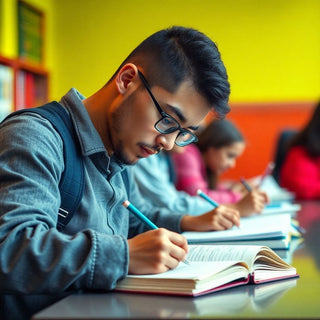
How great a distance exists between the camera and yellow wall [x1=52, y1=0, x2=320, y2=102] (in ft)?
14.6

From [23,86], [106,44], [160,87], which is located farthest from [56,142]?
[106,44]

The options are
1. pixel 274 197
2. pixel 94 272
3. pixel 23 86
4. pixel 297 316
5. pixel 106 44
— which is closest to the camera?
pixel 297 316

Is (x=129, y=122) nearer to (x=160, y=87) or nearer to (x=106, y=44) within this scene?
(x=160, y=87)

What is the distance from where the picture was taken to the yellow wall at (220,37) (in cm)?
446

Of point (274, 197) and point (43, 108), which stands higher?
point (43, 108)

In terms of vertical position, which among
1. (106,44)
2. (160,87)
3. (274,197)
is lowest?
(274,197)

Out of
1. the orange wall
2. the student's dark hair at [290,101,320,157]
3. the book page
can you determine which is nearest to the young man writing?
the book page

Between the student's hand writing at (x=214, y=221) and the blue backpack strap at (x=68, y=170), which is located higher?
the blue backpack strap at (x=68, y=170)

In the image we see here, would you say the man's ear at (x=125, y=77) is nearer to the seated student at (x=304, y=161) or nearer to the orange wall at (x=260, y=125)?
the seated student at (x=304, y=161)

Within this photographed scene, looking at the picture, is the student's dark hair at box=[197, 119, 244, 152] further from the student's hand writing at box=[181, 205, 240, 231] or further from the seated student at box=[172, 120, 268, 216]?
the student's hand writing at box=[181, 205, 240, 231]

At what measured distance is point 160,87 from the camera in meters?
1.02

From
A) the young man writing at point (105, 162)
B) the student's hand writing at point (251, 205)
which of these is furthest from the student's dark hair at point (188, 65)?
the student's hand writing at point (251, 205)

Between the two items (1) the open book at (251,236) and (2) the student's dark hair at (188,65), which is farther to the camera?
(1) the open book at (251,236)

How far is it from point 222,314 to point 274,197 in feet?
6.19
